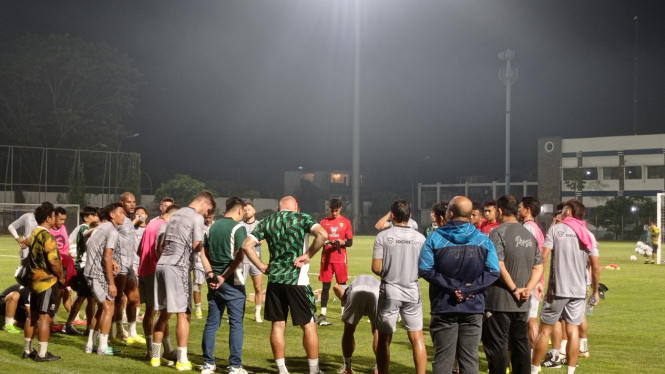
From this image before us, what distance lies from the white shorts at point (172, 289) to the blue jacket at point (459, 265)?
124 inches

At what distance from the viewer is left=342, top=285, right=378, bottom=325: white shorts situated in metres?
7.47

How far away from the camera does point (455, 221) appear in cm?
627

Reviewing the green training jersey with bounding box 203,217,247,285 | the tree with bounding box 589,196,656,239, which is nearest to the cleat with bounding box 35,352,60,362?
the green training jersey with bounding box 203,217,247,285

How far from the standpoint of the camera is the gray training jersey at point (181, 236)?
26.8ft

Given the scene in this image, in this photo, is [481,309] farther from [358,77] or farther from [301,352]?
[358,77]

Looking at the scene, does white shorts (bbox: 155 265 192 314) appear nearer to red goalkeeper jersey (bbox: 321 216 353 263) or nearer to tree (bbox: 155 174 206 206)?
red goalkeeper jersey (bbox: 321 216 353 263)

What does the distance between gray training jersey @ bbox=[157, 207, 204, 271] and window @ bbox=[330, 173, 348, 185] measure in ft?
298

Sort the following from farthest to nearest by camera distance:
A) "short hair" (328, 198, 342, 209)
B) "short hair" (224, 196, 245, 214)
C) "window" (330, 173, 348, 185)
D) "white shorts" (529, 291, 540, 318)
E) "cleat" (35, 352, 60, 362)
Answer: "window" (330, 173, 348, 185)
"short hair" (328, 198, 342, 209)
"cleat" (35, 352, 60, 362)
"short hair" (224, 196, 245, 214)
"white shorts" (529, 291, 540, 318)

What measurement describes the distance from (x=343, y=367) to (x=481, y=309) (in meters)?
2.40

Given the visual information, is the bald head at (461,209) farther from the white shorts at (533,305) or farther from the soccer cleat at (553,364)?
the soccer cleat at (553,364)

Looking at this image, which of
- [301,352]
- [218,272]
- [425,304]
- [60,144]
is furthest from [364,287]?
[60,144]

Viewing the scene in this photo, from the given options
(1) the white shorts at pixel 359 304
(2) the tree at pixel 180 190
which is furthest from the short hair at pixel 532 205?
(2) the tree at pixel 180 190

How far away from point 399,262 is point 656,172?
71.2 metres

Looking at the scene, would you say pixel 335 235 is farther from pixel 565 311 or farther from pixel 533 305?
pixel 565 311
